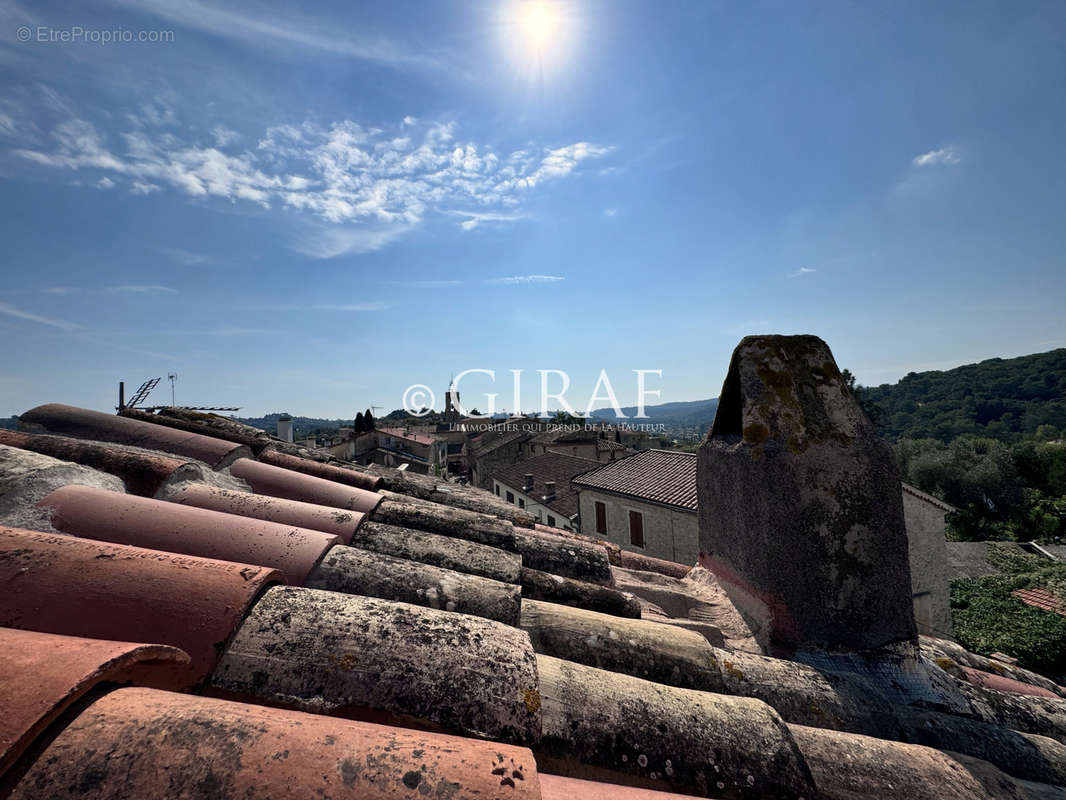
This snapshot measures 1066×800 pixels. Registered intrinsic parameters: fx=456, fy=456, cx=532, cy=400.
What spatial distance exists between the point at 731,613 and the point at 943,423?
318 ft

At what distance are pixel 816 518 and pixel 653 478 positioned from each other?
14272mm

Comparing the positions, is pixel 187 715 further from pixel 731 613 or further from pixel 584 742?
pixel 731 613

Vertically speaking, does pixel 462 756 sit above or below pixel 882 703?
above

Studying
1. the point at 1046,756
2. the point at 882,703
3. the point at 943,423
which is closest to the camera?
the point at 1046,756

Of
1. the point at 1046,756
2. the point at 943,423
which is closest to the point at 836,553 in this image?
the point at 1046,756

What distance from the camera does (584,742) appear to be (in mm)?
1247

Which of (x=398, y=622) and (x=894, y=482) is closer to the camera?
(x=398, y=622)

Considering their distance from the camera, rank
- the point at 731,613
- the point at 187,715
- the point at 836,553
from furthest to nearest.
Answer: the point at 731,613, the point at 836,553, the point at 187,715

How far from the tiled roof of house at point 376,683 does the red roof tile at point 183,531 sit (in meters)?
0.01

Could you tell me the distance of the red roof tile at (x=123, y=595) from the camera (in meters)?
1.17

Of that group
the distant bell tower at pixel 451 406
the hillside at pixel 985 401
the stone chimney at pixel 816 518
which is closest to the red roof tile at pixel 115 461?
the stone chimney at pixel 816 518

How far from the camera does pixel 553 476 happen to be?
80.7ft

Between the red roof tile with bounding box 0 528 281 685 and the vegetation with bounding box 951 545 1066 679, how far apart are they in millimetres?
20924

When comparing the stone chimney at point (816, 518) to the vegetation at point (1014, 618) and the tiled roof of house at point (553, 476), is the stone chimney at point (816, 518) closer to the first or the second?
the tiled roof of house at point (553, 476)
